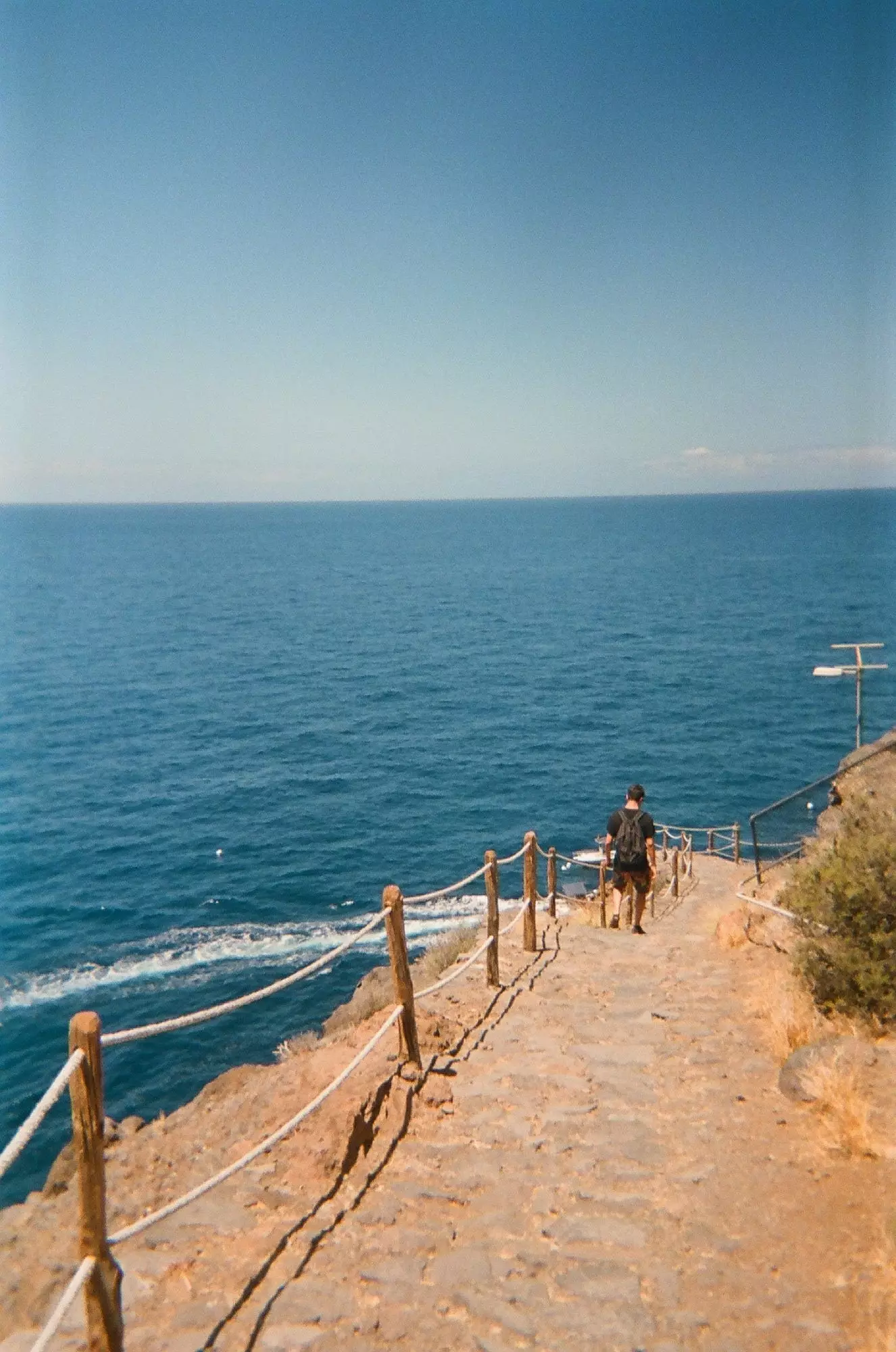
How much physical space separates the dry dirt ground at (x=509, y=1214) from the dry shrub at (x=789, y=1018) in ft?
0.56

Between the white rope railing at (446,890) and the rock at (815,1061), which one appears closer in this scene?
the rock at (815,1061)

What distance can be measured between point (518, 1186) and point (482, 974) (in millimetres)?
4888

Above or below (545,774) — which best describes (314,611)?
above

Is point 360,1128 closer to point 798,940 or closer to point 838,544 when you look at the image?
point 798,940

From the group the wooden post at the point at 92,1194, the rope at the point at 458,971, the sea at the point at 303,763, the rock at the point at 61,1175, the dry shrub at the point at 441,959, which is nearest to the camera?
the wooden post at the point at 92,1194

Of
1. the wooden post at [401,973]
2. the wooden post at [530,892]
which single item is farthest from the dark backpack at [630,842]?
the wooden post at [401,973]

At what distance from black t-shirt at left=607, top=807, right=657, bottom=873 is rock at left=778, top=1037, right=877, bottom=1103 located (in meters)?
5.95

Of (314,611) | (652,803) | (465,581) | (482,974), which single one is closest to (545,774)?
(652,803)

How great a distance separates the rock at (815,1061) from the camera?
671cm

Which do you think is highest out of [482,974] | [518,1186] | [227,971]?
[518,1186]

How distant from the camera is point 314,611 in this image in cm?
9706

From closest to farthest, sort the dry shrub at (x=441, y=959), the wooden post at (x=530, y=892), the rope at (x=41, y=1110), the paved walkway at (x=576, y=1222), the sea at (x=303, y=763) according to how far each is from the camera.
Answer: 1. the rope at (x=41, y=1110)
2. the paved walkway at (x=576, y=1222)
3. the wooden post at (x=530, y=892)
4. the dry shrub at (x=441, y=959)
5. the sea at (x=303, y=763)

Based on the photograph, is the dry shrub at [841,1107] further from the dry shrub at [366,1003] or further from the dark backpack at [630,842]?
the dry shrub at [366,1003]

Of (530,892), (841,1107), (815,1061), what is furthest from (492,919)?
(841,1107)
